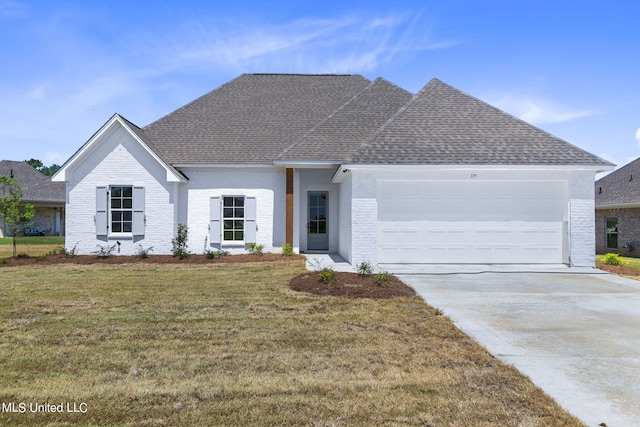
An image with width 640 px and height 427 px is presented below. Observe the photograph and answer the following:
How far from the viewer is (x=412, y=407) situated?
133 inches

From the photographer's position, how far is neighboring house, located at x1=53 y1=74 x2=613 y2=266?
12.0 metres

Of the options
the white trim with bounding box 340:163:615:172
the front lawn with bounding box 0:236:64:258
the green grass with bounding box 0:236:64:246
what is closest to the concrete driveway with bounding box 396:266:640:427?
the white trim with bounding box 340:163:615:172

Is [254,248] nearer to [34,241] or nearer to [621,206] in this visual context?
[34,241]

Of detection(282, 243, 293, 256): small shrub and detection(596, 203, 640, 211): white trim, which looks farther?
detection(596, 203, 640, 211): white trim

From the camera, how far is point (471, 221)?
12.3 meters

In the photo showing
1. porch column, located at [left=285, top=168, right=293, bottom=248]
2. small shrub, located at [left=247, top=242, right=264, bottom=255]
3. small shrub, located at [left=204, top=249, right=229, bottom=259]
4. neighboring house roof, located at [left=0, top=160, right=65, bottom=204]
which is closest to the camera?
small shrub, located at [left=204, top=249, right=229, bottom=259]

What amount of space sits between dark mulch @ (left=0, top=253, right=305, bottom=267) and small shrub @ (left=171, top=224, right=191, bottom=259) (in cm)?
28

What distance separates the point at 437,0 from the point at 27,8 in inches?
392

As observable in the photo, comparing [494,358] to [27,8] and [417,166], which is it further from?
[27,8]

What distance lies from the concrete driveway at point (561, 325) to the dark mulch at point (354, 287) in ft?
1.60

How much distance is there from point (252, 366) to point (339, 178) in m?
10.5

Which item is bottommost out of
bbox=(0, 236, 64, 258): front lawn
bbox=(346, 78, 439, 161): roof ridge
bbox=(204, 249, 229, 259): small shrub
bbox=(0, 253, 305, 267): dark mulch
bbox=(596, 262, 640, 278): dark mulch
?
bbox=(596, 262, 640, 278): dark mulch

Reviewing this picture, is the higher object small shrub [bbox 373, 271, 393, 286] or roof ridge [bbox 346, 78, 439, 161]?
roof ridge [bbox 346, 78, 439, 161]

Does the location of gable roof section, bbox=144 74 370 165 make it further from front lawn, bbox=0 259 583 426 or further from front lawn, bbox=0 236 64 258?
front lawn, bbox=0 259 583 426
